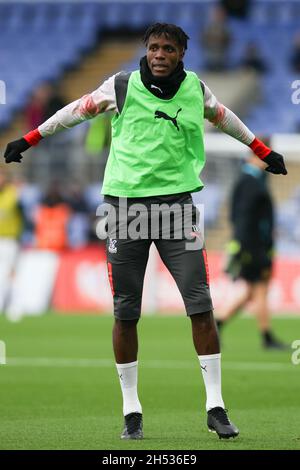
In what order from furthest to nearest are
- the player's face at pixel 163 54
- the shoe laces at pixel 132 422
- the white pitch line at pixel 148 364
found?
the white pitch line at pixel 148 364
the shoe laces at pixel 132 422
the player's face at pixel 163 54

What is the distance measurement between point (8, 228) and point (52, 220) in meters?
2.44

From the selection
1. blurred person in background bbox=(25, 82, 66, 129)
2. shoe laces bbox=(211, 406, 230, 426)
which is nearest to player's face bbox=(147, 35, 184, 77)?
shoe laces bbox=(211, 406, 230, 426)

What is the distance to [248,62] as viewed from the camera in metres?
28.4

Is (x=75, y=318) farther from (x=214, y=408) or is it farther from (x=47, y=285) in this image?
(x=214, y=408)

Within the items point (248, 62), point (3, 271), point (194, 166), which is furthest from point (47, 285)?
point (194, 166)

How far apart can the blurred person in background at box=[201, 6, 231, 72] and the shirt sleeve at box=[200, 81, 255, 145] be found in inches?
820

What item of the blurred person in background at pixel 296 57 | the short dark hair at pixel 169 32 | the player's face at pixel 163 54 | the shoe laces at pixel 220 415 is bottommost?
the shoe laces at pixel 220 415

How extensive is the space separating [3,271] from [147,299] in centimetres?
247

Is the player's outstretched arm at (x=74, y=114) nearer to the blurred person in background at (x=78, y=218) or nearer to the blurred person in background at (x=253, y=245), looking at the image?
the blurred person in background at (x=253, y=245)

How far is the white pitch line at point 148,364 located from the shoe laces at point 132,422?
4748 millimetres

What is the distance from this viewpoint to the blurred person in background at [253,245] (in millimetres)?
14844

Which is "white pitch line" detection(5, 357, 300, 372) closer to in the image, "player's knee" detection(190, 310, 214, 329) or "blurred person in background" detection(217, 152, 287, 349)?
→ "blurred person in background" detection(217, 152, 287, 349)

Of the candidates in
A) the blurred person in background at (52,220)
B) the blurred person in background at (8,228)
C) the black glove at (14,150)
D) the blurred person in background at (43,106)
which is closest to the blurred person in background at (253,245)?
the blurred person in background at (8,228)
